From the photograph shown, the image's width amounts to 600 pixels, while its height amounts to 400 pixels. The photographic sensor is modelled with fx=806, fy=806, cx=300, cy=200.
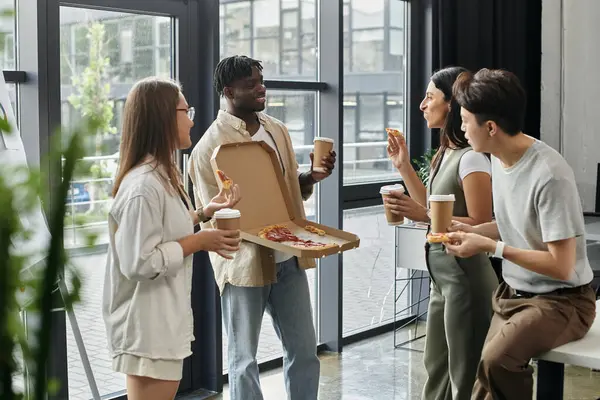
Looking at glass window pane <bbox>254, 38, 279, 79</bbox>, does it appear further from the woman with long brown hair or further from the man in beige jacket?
the woman with long brown hair

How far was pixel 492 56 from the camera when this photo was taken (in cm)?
543

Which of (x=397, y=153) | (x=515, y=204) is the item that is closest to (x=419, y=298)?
(x=397, y=153)

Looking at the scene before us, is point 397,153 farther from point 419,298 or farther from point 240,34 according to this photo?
point 419,298

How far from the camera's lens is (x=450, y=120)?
289 centimetres

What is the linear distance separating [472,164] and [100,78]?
5.89 ft

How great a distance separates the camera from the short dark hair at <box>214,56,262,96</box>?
2977mm

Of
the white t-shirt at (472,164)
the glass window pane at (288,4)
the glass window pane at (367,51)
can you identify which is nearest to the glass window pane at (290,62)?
the glass window pane at (288,4)

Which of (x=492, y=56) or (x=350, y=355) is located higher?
(x=492, y=56)

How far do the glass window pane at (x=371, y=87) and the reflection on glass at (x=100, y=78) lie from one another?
158 cm

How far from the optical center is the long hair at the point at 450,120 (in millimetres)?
2869

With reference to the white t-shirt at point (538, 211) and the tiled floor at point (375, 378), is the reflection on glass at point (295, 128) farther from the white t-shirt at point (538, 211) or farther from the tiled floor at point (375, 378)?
the white t-shirt at point (538, 211)

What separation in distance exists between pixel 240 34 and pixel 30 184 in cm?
404

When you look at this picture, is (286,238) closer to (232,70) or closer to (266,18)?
(232,70)

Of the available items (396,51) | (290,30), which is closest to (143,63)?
(290,30)
